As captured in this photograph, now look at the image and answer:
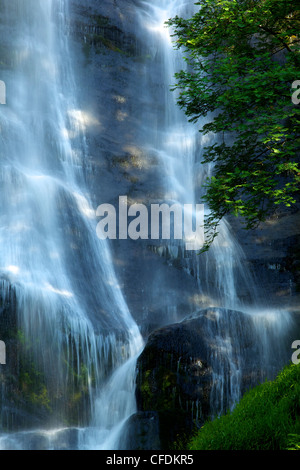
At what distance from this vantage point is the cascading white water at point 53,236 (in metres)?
11.0

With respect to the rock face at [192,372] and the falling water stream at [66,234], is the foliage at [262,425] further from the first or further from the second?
the falling water stream at [66,234]

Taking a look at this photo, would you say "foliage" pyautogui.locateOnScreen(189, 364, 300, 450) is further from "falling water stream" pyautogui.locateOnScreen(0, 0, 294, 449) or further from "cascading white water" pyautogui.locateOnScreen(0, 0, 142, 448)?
"cascading white water" pyautogui.locateOnScreen(0, 0, 142, 448)

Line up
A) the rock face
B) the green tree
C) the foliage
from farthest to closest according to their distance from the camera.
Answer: the rock face → the green tree → the foliage

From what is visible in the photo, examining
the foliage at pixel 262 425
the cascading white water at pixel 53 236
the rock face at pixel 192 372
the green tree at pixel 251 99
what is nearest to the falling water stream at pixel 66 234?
the cascading white water at pixel 53 236

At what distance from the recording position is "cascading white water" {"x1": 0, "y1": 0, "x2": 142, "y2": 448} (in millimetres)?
11023

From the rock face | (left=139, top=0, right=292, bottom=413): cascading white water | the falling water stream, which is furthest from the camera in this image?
the falling water stream

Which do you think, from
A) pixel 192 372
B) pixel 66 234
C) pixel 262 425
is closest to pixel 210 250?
pixel 66 234

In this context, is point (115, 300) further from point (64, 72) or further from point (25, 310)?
point (64, 72)

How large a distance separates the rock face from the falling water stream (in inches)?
11.7

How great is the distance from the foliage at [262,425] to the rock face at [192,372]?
2891 mm

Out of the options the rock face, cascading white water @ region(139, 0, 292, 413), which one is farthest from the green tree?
cascading white water @ region(139, 0, 292, 413)

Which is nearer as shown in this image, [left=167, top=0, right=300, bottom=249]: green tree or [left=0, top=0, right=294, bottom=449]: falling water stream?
[left=167, top=0, right=300, bottom=249]: green tree

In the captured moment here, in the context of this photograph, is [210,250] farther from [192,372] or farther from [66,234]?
[192,372]

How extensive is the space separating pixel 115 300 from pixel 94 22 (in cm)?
1195
